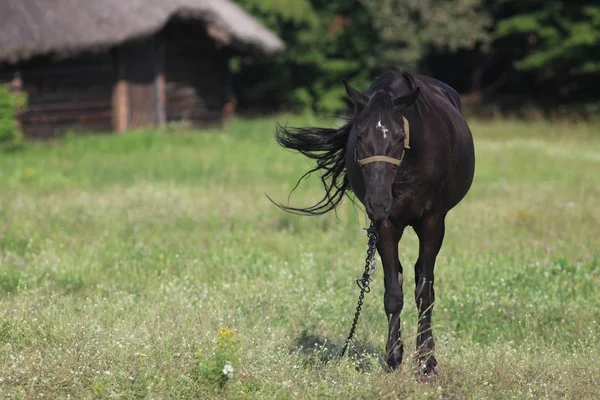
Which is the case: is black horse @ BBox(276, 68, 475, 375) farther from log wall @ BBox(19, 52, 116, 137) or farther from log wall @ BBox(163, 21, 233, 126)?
log wall @ BBox(163, 21, 233, 126)

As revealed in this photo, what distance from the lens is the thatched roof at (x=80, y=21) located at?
2230 centimetres

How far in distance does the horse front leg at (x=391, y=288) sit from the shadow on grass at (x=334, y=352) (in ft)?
0.33

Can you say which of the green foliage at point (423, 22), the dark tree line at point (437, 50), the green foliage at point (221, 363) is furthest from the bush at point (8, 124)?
the green foliage at point (221, 363)

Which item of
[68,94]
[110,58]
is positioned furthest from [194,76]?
[68,94]

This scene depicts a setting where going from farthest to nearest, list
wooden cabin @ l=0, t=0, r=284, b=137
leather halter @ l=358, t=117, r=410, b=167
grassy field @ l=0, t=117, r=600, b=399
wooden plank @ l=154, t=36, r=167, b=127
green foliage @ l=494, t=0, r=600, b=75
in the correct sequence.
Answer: green foliage @ l=494, t=0, r=600, b=75 < wooden plank @ l=154, t=36, r=167, b=127 < wooden cabin @ l=0, t=0, r=284, b=137 < grassy field @ l=0, t=117, r=600, b=399 < leather halter @ l=358, t=117, r=410, b=167

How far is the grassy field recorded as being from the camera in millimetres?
5352

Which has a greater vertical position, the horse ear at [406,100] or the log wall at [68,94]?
the horse ear at [406,100]

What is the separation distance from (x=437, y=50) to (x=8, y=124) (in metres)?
21.9

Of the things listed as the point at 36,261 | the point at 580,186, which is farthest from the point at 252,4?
the point at 36,261

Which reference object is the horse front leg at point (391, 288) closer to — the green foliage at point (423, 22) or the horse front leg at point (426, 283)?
the horse front leg at point (426, 283)

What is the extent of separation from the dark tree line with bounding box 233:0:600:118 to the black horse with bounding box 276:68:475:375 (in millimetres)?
25253

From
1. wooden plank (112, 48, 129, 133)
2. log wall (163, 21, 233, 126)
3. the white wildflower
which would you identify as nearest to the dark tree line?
log wall (163, 21, 233, 126)

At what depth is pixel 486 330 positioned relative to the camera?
7.35 meters

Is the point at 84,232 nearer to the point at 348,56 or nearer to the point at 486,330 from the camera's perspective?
the point at 486,330
